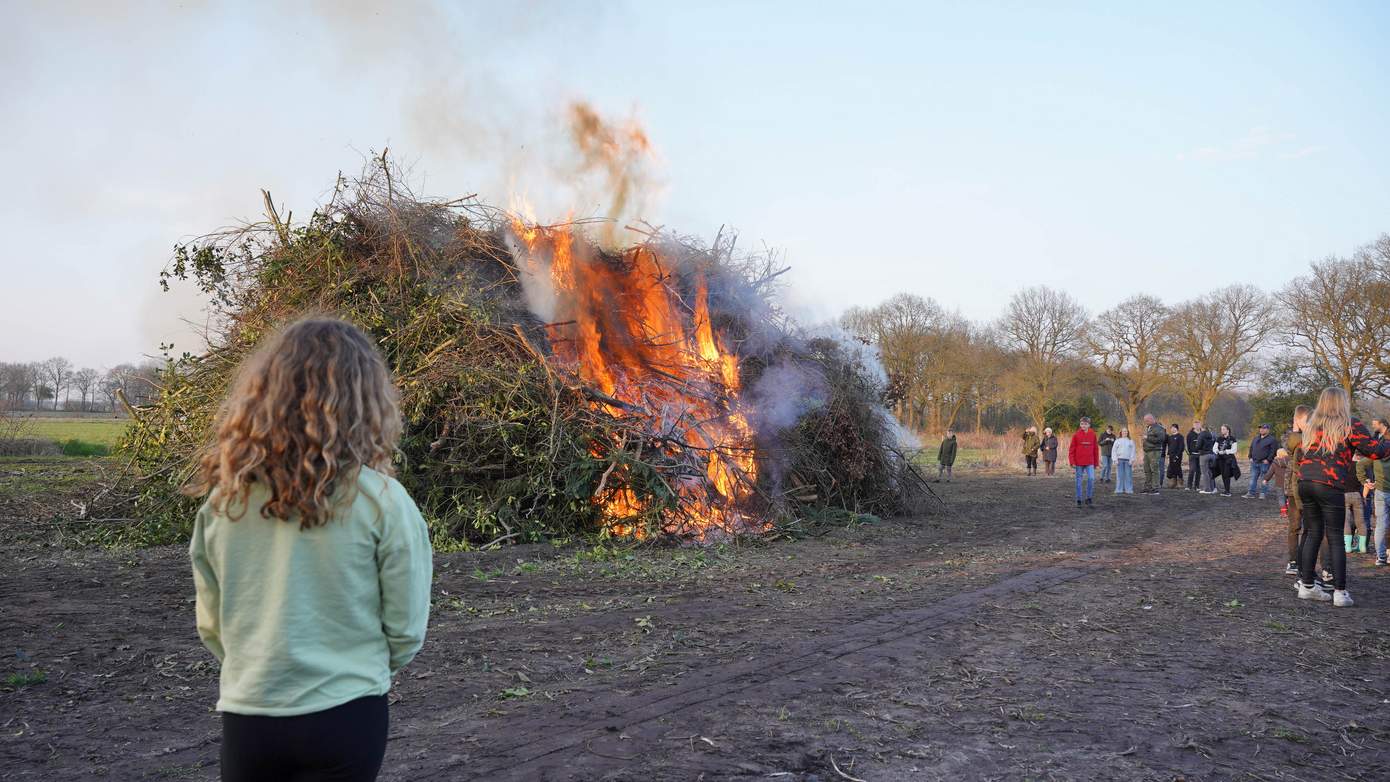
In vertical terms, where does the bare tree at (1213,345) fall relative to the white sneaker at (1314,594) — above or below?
above

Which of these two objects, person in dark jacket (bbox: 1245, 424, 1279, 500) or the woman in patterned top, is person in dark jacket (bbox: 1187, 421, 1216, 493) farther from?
the woman in patterned top

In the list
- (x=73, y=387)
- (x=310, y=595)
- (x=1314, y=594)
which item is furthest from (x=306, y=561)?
(x=73, y=387)

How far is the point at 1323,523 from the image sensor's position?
26.0 ft

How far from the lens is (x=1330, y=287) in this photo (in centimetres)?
3725

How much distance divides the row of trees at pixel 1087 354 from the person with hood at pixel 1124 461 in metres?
20.2

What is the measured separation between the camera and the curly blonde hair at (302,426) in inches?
82.7

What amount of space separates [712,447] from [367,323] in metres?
4.83

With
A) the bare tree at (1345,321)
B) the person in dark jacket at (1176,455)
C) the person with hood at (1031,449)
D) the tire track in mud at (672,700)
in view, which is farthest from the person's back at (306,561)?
the bare tree at (1345,321)

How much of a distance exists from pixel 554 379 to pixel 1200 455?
17.4 m

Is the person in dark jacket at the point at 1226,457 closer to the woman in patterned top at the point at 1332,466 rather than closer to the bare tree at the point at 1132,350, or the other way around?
the woman in patterned top at the point at 1332,466

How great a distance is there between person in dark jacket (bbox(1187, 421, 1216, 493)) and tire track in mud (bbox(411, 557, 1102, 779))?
16.6 m

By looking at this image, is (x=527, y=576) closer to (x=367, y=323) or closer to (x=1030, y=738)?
(x=367, y=323)

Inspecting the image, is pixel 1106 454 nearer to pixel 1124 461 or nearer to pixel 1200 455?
pixel 1200 455

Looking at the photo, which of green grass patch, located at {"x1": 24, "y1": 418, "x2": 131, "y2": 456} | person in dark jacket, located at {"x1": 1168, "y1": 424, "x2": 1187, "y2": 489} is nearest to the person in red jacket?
person in dark jacket, located at {"x1": 1168, "y1": 424, "x2": 1187, "y2": 489}
